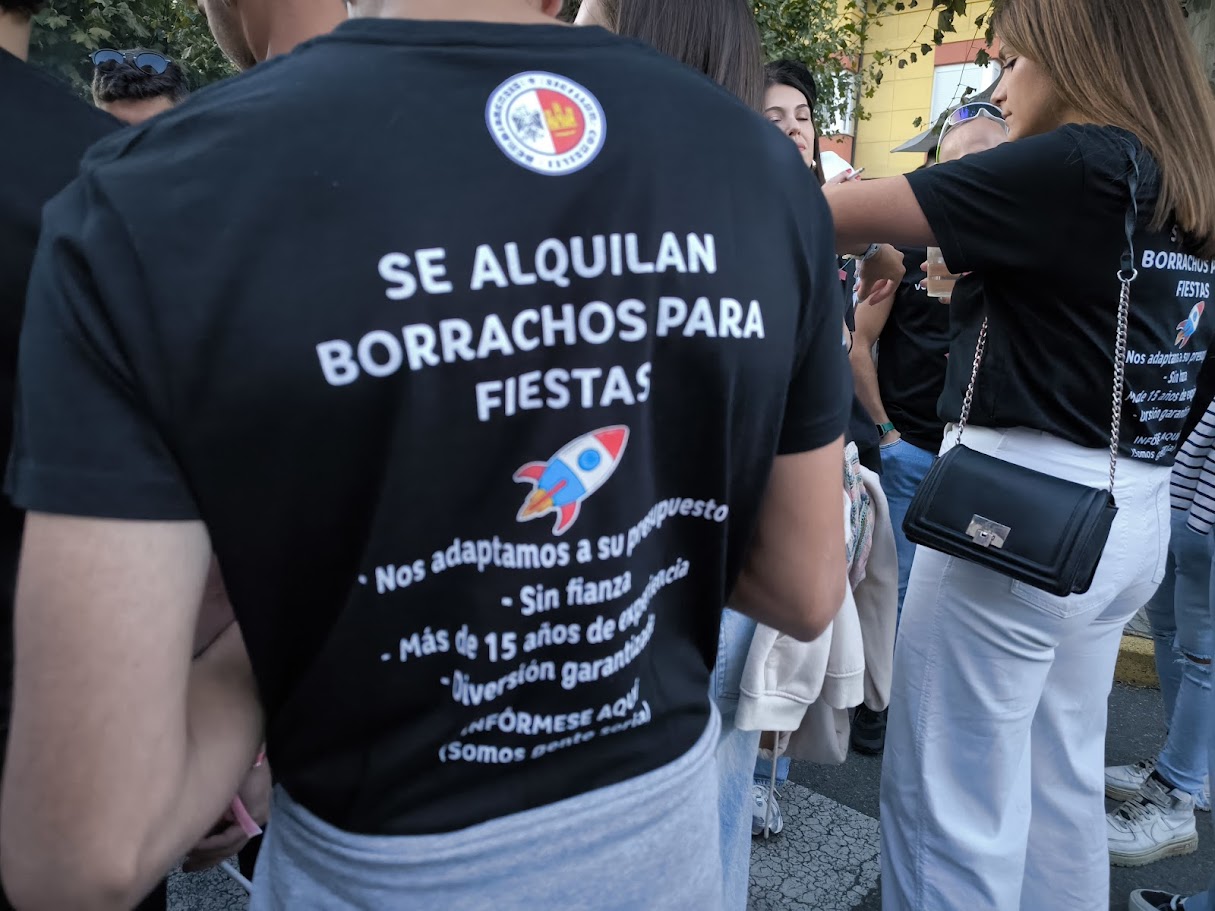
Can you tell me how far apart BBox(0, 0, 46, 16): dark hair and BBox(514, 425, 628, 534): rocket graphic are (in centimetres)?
99

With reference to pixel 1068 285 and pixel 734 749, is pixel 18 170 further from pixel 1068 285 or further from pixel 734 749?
pixel 1068 285

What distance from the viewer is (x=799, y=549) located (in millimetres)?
1071

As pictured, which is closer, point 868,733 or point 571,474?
point 571,474

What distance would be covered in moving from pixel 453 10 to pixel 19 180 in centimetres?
64

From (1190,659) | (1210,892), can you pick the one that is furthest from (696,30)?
(1190,659)

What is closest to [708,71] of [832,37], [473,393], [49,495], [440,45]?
[440,45]

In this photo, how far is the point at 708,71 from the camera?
A: 5.54ft

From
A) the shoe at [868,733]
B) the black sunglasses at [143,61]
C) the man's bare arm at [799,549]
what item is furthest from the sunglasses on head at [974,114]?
the black sunglasses at [143,61]

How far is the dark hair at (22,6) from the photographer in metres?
1.15

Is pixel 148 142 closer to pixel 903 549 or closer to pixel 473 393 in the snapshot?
pixel 473 393

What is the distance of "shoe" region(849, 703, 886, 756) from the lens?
131 inches

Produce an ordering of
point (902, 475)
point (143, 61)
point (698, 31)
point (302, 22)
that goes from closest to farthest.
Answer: point (302, 22) < point (698, 31) < point (902, 475) < point (143, 61)

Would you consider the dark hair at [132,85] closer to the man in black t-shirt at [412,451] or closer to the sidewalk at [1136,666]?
the man in black t-shirt at [412,451]

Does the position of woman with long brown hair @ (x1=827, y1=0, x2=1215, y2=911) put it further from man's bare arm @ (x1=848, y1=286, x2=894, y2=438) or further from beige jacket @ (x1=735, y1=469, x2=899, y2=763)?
man's bare arm @ (x1=848, y1=286, x2=894, y2=438)
